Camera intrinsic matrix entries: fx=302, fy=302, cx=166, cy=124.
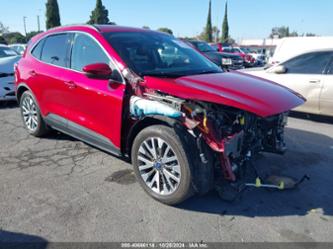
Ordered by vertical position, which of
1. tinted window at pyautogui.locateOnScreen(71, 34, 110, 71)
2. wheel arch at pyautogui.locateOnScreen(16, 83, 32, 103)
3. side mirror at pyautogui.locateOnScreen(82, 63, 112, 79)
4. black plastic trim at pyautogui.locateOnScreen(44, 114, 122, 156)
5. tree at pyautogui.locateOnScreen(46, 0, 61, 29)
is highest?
tree at pyautogui.locateOnScreen(46, 0, 61, 29)

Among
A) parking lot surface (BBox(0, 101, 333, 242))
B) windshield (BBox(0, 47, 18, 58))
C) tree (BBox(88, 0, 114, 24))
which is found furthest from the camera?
tree (BBox(88, 0, 114, 24))

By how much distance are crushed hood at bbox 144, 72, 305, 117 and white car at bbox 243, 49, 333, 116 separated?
343 cm

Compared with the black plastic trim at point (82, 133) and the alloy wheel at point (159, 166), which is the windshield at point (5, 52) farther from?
the alloy wheel at point (159, 166)

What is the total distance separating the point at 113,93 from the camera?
3.44 meters

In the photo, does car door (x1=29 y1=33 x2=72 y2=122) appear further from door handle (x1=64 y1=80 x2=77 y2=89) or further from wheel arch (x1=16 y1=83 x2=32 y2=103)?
wheel arch (x1=16 y1=83 x2=32 y2=103)

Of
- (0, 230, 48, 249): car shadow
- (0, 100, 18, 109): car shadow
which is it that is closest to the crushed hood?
(0, 230, 48, 249): car shadow

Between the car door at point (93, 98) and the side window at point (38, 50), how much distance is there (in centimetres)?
112

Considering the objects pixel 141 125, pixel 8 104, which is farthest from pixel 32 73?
pixel 8 104

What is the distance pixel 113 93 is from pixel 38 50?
2351mm

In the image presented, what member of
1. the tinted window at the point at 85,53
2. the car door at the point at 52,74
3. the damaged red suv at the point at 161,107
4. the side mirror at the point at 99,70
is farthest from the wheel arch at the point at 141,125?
the car door at the point at 52,74

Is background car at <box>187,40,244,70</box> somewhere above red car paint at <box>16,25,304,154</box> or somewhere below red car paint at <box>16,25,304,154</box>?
above

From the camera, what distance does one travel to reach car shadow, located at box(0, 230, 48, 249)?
8.44ft

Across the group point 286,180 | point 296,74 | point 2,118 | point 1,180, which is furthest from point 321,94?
point 2,118

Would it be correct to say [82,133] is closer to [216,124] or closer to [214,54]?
[216,124]
